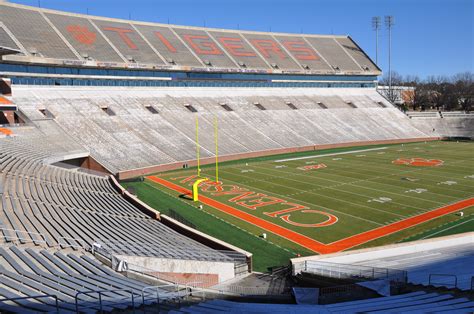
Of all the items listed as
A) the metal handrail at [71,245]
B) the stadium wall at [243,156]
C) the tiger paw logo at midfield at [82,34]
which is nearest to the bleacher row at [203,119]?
the stadium wall at [243,156]

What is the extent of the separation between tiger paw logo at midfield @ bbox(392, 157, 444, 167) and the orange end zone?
10.8 metres

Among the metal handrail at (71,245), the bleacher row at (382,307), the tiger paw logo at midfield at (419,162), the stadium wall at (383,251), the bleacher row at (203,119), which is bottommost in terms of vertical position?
the stadium wall at (383,251)

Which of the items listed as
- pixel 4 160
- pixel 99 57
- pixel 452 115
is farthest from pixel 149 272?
pixel 452 115

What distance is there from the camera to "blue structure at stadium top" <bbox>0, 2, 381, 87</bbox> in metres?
39.5

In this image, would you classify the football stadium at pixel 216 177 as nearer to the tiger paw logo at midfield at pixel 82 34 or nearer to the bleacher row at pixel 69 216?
the bleacher row at pixel 69 216

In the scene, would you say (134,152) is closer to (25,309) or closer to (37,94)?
(37,94)

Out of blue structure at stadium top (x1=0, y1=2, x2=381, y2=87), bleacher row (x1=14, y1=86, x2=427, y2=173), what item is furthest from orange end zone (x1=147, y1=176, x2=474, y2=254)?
blue structure at stadium top (x1=0, y1=2, x2=381, y2=87)

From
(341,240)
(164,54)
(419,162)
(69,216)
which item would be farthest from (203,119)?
(69,216)

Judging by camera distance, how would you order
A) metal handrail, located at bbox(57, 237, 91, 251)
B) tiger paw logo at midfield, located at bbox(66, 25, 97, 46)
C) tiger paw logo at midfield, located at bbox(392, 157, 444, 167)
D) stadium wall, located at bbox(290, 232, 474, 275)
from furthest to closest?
tiger paw logo at midfield, located at bbox(66, 25, 97, 46) < tiger paw logo at midfield, located at bbox(392, 157, 444, 167) < stadium wall, located at bbox(290, 232, 474, 275) < metal handrail, located at bbox(57, 237, 91, 251)

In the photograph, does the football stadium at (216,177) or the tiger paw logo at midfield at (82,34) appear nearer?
the football stadium at (216,177)

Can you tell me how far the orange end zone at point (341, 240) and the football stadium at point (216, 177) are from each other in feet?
0.37

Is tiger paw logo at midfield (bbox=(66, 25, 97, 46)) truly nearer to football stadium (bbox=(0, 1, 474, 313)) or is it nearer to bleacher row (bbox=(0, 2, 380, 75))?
bleacher row (bbox=(0, 2, 380, 75))

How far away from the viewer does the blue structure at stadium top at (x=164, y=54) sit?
3950 cm

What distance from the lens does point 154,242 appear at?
Answer: 13891mm
